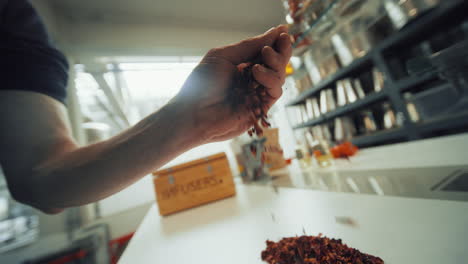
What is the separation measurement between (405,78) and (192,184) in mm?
2146

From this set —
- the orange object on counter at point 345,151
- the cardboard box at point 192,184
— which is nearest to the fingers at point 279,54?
the cardboard box at point 192,184

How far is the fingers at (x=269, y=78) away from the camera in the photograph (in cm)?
40

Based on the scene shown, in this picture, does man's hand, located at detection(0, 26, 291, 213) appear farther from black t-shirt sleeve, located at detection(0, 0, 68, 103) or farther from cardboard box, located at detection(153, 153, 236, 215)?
cardboard box, located at detection(153, 153, 236, 215)

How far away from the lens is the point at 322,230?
0.41 m

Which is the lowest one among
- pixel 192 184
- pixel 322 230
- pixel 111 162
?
pixel 322 230

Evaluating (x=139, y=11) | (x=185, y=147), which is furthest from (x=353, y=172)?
(x=139, y=11)

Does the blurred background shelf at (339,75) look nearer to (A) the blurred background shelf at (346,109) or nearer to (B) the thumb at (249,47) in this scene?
(A) the blurred background shelf at (346,109)

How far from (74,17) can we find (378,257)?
356 cm

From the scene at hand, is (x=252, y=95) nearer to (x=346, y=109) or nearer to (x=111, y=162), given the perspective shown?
(x=111, y=162)

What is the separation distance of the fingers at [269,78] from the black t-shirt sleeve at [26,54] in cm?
64

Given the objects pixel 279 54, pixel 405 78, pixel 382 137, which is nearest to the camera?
pixel 279 54

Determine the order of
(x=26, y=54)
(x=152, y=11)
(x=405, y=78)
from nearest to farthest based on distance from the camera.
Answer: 1. (x=26, y=54)
2. (x=405, y=78)
3. (x=152, y=11)

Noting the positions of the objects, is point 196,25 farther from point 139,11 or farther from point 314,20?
point 314,20

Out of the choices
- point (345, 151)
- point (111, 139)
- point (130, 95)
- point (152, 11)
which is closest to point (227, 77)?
point (111, 139)
